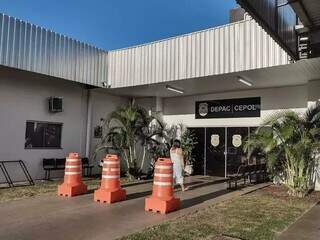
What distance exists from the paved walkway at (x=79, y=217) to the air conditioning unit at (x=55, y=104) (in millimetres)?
5454

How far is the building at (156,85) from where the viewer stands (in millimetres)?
12602

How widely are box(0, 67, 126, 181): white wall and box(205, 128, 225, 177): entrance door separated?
531cm

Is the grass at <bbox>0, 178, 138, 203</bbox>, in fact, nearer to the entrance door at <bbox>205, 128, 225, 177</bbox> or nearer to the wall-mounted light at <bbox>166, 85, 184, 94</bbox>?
the wall-mounted light at <bbox>166, 85, 184, 94</bbox>

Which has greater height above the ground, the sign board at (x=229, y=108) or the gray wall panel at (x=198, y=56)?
the gray wall panel at (x=198, y=56)

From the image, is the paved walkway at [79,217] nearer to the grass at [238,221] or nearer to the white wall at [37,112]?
the grass at [238,221]

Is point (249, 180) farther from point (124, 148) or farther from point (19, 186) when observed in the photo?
point (19, 186)

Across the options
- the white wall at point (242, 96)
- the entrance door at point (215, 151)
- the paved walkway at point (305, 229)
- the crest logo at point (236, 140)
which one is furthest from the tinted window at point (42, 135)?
the paved walkway at point (305, 229)

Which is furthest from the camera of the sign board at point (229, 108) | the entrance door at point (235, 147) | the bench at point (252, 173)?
the entrance door at point (235, 147)

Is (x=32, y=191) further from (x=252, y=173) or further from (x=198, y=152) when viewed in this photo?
(x=198, y=152)

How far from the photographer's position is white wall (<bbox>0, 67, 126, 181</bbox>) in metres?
13.8

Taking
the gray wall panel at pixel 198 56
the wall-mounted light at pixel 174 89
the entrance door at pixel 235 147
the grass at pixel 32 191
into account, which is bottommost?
the grass at pixel 32 191

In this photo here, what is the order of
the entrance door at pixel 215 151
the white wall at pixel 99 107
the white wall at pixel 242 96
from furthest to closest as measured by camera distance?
1. the white wall at pixel 99 107
2. the entrance door at pixel 215 151
3. the white wall at pixel 242 96

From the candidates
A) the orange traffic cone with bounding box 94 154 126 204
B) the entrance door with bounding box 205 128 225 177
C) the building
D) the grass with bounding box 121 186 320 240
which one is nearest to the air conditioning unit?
the building

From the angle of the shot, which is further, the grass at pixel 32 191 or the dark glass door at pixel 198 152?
the dark glass door at pixel 198 152
